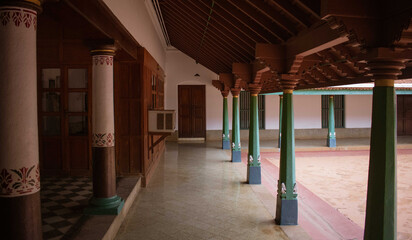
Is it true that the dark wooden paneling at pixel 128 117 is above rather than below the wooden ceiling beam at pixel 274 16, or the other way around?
below

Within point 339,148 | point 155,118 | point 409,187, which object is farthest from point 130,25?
point 339,148

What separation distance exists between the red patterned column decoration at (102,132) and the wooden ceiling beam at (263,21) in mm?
1902

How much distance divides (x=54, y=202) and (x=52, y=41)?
302 cm

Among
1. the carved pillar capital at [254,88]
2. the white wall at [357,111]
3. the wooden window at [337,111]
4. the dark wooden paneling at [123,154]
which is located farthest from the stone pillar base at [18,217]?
the white wall at [357,111]

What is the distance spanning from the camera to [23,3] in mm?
2211

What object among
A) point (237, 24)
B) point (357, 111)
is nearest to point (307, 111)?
point (357, 111)

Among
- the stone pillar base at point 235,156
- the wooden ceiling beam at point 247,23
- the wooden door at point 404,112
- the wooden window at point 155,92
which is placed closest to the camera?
the wooden ceiling beam at point 247,23

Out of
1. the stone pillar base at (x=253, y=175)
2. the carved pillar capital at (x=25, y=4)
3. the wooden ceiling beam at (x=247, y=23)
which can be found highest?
the wooden ceiling beam at (x=247, y=23)

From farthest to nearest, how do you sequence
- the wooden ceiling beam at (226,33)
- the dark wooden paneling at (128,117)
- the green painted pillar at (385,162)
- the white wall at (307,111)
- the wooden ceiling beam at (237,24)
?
the white wall at (307,111) → the dark wooden paneling at (128,117) → the wooden ceiling beam at (226,33) → the wooden ceiling beam at (237,24) → the green painted pillar at (385,162)

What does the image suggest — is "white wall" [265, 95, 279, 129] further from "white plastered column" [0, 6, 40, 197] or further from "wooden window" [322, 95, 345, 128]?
"white plastered column" [0, 6, 40, 197]

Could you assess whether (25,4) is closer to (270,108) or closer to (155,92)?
(155,92)

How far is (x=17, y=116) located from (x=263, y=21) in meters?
3.31

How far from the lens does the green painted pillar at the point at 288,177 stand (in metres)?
4.89

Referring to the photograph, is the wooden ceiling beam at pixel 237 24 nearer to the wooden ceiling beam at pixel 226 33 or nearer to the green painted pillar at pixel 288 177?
the wooden ceiling beam at pixel 226 33
